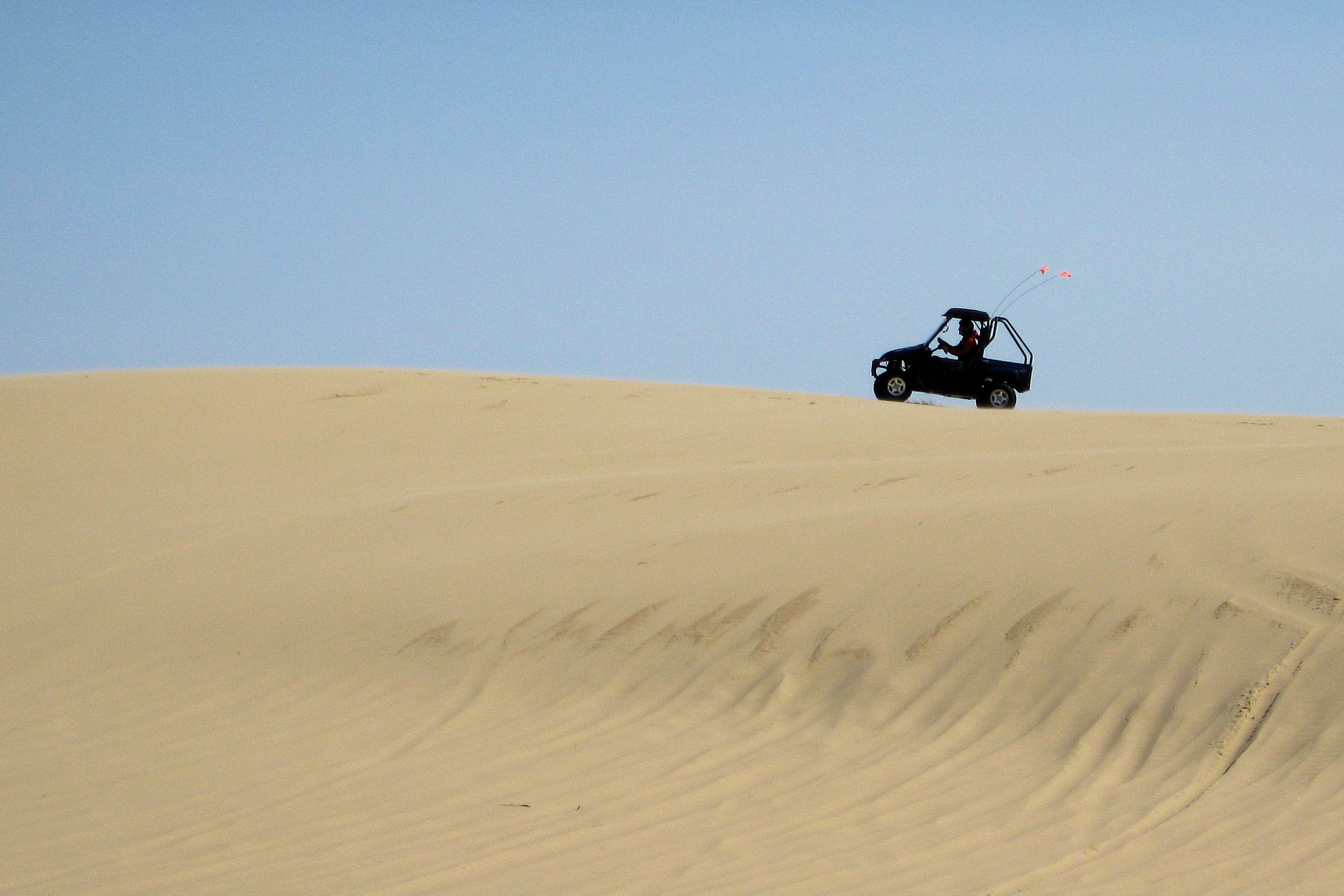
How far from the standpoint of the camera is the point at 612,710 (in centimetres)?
577

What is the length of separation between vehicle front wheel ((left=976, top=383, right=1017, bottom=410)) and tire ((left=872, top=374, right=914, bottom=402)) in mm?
870

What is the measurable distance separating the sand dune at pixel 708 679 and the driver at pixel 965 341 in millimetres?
3814

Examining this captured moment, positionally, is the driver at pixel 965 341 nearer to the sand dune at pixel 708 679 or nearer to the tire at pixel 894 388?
the tire at pixel 894 388

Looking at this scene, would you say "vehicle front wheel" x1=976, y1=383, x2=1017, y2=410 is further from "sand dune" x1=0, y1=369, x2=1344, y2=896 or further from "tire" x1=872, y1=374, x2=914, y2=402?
"sand dune" x1=0, y1=369, x2=1344, y2=896

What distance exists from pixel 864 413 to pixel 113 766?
8.71m

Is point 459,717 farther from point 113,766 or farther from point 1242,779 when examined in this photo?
point 1242,779

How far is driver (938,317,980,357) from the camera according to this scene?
571 inches

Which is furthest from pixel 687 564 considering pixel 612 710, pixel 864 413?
pixel 864 413

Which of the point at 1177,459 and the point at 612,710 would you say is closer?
the point at 612,710

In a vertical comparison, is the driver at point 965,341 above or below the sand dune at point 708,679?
above

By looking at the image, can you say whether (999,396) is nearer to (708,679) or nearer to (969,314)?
(969,314)

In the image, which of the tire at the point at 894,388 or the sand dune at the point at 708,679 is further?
the tire at the point at 894,388

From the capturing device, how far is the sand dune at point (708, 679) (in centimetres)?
409

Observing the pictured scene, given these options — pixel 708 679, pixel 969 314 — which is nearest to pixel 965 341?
pixel 969 314
